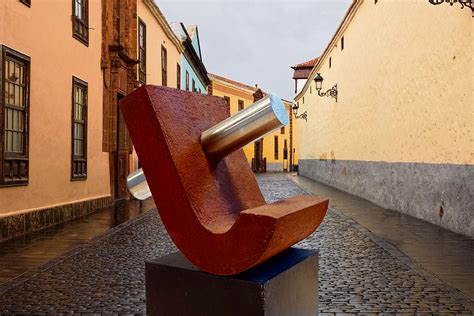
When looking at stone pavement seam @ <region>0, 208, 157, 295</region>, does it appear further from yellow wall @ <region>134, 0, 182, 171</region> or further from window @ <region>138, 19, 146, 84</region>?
window @ <region>138, 19, 146, 84</region>

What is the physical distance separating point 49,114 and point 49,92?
0.40m

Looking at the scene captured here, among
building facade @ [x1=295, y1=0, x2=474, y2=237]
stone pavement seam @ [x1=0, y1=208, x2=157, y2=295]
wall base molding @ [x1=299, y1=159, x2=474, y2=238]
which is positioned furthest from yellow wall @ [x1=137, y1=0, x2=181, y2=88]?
stone pavement seam @ [x1=0, y1=208, x2=157, y2=295]

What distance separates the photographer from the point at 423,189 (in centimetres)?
759

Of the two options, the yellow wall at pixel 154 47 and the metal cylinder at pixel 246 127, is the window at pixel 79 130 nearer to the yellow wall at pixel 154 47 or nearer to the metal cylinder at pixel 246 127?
the yellow wall at pixel 154 47

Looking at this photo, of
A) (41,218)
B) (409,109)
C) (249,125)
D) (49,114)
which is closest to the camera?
(249,125)

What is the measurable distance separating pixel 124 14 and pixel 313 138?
14.0m

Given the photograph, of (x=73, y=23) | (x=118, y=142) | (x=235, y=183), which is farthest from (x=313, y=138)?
(x=235, y=183)

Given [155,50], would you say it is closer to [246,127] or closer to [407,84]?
[407,84]

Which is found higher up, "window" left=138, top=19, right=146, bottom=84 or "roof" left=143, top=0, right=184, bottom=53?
"roof" left=143, top=0, right=184, bottom=53

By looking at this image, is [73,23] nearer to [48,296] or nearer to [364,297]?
[48,296]

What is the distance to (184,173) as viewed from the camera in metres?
1.72

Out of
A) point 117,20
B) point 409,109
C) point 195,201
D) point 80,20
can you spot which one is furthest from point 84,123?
point 195,201

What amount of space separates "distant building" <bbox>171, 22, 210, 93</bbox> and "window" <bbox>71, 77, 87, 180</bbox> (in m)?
11.4

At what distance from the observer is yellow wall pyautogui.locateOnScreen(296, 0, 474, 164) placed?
20.8 feet
